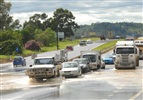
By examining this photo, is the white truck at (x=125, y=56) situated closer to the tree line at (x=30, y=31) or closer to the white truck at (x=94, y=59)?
the white truck at (x=94, y=59)

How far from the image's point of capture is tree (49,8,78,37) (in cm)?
17312

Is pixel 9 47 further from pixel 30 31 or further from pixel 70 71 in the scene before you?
pixel 70 71

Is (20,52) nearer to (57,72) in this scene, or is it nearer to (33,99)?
(57,72)

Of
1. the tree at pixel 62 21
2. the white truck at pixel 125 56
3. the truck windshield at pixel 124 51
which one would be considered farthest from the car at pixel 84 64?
the tree at pixel 62 21

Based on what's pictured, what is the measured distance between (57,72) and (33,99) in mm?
16022

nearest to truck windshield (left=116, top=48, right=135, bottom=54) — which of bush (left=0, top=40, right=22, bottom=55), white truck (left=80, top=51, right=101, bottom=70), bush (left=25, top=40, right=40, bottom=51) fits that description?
white truck (left=80, top=51, right=101, bottom=70)

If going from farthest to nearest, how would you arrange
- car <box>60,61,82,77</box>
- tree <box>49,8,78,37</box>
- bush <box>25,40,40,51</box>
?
1. tree <box>49,8,78,37</box>
2. bush <box>25,40,40,51</box>
3. car <box>60,61,82,77</box>

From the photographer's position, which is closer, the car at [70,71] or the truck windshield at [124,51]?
the car at [70,71]

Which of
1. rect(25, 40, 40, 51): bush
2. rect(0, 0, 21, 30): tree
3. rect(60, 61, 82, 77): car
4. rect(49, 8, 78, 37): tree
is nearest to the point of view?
rect(60, 61, 82, 77): car

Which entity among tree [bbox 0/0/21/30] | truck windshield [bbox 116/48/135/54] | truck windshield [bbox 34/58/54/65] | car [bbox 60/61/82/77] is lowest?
car [bbox 60/61/82/77]

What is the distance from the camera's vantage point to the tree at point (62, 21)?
17312 centimetres

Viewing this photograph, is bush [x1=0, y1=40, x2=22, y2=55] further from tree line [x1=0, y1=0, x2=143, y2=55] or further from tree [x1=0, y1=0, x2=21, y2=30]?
tree [x1=0, y1=0, x2=21, y2=30]

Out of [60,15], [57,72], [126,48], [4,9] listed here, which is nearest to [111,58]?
[126,48]

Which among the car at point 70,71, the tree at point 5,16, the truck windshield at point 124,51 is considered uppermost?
the tree at point 5,16
